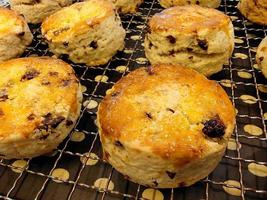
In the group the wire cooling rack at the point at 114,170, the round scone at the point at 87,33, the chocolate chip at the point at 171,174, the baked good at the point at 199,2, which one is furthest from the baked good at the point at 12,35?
the chocolate chip at the point at 171,174

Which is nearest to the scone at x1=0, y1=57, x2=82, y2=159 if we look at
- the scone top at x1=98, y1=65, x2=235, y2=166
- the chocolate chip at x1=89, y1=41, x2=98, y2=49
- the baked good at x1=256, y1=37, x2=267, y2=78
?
the scone top at x1=98, y1=65, x2=235, y2=166

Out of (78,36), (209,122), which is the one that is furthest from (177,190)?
(78,36)

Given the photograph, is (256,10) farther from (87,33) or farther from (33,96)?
(33,96)

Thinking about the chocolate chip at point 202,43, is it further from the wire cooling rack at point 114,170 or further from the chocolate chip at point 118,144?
the chocolate chip at point 118,144

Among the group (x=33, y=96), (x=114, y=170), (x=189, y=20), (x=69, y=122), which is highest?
(x=189, y=20)

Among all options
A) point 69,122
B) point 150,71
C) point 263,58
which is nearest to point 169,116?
point 150,71
